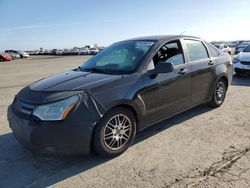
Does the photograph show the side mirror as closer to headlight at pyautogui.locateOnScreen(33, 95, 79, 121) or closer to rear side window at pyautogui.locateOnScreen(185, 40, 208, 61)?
rear side window at pyautogui.locateOnScreen(185, 40, 208, 61)

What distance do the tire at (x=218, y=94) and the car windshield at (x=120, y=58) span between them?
83.5 inches

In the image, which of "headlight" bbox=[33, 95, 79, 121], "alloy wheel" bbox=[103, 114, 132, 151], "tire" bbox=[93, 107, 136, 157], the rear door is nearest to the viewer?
"headlight" bbox=[33, 95, 79, 121]

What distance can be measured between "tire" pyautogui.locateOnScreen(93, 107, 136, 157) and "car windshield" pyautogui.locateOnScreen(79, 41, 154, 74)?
71cm

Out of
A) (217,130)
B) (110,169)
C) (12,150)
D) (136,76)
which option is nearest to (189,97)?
(217,130)

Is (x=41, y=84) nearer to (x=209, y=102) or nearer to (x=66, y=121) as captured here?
(x=66, y=121)

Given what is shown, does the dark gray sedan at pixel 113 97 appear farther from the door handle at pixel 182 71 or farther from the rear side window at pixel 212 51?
the rear side window at pixel 212 51

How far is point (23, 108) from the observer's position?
3.28 metres

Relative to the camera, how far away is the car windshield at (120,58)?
3.96 m

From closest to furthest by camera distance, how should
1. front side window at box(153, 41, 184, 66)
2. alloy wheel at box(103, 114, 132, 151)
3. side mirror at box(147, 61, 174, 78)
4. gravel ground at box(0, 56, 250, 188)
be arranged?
1. gravel ground at box(0, 56, 250, 188)
2. alloy wheel at box(103, 114, 132, 151)
3. side mirror at box(147, 61, 174, 78)
4. front side window at box(153, 41, 184, 66)

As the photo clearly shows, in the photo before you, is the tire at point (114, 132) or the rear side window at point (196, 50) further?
the rear side window at point (196, 50)

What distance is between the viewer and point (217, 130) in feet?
14.4

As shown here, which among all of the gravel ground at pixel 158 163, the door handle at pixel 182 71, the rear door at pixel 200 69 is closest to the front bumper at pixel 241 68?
the rear door at pixel 200 69

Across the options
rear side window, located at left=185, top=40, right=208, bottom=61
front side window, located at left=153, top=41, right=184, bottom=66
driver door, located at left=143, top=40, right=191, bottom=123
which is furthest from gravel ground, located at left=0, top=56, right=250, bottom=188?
rear side window, located at left=185, top=40, right=208, bottom=61

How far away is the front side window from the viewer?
13.9 feet
